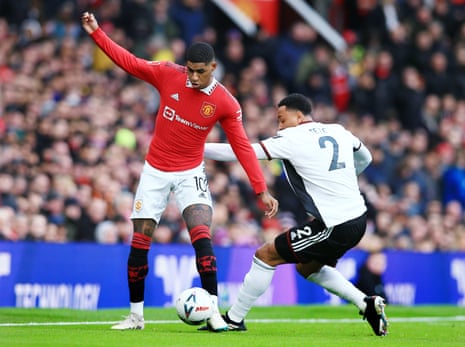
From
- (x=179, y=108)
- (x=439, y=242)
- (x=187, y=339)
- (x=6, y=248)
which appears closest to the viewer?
(x=187, y=339)

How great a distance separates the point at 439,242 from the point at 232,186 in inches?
186

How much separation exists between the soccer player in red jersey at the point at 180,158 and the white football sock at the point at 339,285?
103 cm

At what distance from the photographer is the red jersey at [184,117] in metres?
11.6

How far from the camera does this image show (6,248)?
16219mm

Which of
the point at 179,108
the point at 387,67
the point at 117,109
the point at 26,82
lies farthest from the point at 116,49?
the point at 387,67

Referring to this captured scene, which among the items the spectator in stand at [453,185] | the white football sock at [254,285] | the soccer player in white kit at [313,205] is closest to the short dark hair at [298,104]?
the soccer player in white kit at [313,205]

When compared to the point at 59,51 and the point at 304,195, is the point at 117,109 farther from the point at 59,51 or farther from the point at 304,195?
the point at 304,195

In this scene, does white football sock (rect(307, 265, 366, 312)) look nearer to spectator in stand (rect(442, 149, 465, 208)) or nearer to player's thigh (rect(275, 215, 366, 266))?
player's thigh (rect(275, 215, 366, 266))

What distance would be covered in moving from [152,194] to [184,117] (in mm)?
791

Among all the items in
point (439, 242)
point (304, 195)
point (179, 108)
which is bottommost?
point (439, 242)

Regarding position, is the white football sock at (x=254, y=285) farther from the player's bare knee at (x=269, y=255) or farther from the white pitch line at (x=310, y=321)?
the white pitch line at (x=310, y=321)

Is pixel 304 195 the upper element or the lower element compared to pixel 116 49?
lower

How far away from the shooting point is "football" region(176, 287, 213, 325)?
11203 mm

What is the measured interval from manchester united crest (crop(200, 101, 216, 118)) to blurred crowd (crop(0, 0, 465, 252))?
19.3ft
